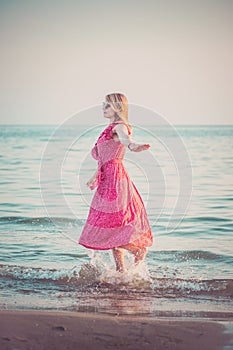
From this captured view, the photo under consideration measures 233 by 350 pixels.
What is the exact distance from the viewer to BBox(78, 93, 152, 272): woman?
399 centimetres

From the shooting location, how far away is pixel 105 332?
9.56 feet

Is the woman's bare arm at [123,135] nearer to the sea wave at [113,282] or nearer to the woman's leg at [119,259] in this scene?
the woman's leg at [119,259]

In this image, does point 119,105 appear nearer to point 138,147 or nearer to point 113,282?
point 138,147

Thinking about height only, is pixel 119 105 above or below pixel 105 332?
above

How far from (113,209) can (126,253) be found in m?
0.75

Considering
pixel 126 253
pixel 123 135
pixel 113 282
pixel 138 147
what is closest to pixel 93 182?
pixel 123 135

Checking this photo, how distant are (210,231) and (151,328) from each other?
285 centimetres

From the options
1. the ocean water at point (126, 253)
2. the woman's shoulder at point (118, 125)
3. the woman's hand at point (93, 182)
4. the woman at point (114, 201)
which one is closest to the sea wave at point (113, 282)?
the ocean water at point (126, 253)

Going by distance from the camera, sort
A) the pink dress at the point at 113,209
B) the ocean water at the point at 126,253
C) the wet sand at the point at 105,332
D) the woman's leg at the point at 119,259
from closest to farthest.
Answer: the wet sand at the point at 105,332, the ocean water at the point at 126,253, the pink dress at the point at 113,209, the woman's leg at the point at 119,259

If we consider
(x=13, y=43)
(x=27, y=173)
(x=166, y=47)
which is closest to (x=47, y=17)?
(x=13, y=43)

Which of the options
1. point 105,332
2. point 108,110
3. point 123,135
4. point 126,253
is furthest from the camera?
point 126,253

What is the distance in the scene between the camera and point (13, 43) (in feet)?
46.4

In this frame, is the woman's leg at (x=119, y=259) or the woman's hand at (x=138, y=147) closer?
the woman's hand at (x=138, y=147)

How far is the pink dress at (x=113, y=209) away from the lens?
3.99 metres
